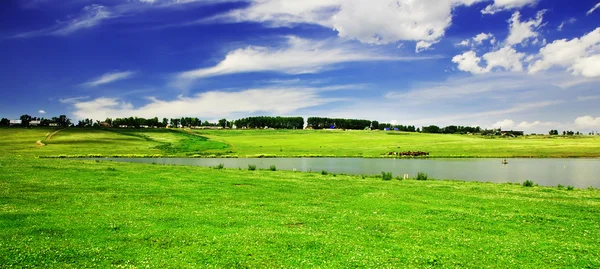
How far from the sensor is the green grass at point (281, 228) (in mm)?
12406

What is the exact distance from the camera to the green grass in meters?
12.4

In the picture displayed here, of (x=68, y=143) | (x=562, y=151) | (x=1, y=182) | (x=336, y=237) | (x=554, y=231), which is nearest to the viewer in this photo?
(x=336, y=237)

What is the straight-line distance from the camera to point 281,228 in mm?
16234

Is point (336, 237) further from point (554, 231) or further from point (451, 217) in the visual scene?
point (554, 231)

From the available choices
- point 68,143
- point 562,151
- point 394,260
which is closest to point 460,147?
point 562,151

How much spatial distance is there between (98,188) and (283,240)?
58.3ft

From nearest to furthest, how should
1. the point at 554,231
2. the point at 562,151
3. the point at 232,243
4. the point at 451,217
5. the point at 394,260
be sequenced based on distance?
the point at 394,260, the point at 232,243, the point at 554,231, the point at 451,217, the point at 562,151

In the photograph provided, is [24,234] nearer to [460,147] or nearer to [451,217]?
[451,217]

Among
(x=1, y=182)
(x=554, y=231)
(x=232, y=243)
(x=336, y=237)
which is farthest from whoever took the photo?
(x=1, y=182)

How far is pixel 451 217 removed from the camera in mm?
19344

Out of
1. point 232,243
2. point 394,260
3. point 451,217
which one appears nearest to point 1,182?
point 232,243

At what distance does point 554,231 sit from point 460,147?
114 m

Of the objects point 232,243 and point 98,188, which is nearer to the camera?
point 232,243

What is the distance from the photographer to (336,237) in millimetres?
15000
